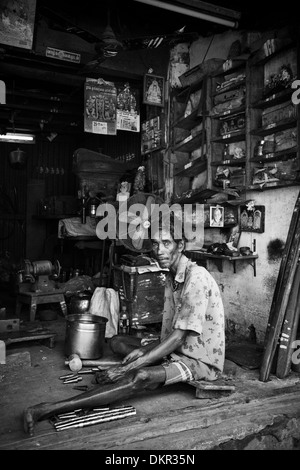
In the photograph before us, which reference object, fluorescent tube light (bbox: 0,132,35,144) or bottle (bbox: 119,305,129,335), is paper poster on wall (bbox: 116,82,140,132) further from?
fluorescent tube light (bbox: 0,132,35,144)

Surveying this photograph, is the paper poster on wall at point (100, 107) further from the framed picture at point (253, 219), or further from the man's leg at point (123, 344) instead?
the man's leg at point (123, 344)

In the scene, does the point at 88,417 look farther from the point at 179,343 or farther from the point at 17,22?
the point at 17,22

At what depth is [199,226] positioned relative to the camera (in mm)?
6344

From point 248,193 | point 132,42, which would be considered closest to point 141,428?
point 248,193

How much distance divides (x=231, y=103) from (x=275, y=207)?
1740 millimetres

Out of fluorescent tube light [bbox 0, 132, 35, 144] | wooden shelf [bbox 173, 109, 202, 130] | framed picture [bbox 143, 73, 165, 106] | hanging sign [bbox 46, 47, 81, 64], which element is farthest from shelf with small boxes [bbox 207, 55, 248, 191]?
fluorescent tube light [bbox 0, 132, 35, 144]

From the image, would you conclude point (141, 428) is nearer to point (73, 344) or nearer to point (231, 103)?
point (73, 344)

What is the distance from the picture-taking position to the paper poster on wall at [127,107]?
738cm

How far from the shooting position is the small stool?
22.8 ft

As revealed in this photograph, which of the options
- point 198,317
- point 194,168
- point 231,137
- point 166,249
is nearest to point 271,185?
point 231,137

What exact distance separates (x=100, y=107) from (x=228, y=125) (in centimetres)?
227

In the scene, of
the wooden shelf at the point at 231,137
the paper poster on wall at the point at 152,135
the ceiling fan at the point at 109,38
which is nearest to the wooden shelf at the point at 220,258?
the wooden shelf at the point at 231,137

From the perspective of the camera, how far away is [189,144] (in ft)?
22.8

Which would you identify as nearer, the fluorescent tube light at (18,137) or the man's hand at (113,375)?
the man's hand at (113,375)
